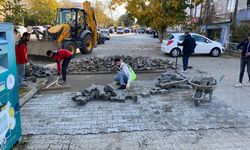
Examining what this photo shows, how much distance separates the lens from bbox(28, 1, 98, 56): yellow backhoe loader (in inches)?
514

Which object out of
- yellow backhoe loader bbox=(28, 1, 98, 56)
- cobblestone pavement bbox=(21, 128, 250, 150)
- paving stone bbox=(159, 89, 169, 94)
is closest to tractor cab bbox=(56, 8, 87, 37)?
yellow backhoe loader bbox=(28, 1, 98, 56)

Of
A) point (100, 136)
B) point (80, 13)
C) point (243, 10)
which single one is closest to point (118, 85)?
point (100, 136)

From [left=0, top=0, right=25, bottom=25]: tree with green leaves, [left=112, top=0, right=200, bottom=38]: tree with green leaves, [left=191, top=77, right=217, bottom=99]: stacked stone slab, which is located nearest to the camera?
[left=191, top=77, right=217, bottom=99]: stacked stone slab

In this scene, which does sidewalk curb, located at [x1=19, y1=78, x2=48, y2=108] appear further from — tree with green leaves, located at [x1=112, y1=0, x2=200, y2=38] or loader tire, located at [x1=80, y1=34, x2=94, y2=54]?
tree with green leaves, located at [x1=112, y1=0, x2=200, y2=38]

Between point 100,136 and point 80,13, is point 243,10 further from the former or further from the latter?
point 100,136

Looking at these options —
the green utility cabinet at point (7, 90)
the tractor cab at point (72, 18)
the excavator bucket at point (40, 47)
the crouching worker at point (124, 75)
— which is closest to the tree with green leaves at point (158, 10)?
the tractor cab at point (72, 18)

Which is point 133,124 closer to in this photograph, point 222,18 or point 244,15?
point 244,15

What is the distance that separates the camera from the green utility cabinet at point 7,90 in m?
3.36

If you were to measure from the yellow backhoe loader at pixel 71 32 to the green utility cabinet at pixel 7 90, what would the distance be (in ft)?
30.7

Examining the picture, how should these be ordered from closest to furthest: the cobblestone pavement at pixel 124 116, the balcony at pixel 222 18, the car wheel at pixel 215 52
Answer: the cobblestone pavement at pixel 124 116 < the car wheel at pixel 215 52 < the balcony at pixel 222 18

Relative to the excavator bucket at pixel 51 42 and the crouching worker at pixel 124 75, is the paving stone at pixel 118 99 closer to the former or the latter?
the crouching worker at pixel 124 75

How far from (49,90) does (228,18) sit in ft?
68.6

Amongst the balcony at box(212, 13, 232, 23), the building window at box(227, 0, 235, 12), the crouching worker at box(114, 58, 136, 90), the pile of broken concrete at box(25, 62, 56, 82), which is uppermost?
the building window at box(227, 0, 235, 12)

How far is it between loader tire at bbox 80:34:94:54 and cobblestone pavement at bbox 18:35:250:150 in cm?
924
